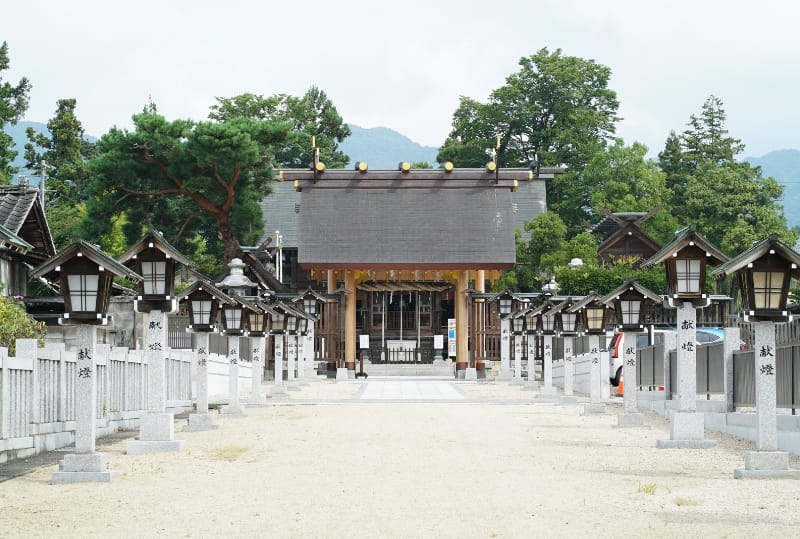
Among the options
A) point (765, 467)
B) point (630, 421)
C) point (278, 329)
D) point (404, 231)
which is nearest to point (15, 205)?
point (278, 329)

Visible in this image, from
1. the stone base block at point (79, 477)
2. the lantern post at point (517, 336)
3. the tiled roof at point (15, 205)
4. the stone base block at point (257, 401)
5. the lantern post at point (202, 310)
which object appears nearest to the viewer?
the stone base block at point (79, 477)

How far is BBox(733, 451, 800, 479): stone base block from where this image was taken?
46.7ft

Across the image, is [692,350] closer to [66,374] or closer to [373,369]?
[66,374]

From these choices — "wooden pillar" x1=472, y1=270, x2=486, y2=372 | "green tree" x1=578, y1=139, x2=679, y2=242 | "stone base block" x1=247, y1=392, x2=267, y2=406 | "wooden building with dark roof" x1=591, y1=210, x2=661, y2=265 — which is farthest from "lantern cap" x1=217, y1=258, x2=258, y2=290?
"green tree" x1=578, y1=139, x2=679, y2=242

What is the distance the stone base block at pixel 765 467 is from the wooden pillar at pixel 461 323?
3763 centimetres

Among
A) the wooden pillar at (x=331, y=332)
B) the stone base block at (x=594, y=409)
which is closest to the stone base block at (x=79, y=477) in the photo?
the stone base block at (x=594, y=409)

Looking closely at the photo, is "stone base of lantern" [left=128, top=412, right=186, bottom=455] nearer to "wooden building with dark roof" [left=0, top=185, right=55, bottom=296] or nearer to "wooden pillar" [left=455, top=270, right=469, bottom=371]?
"wooden building with dark roof" [left=0, top=185, right=55, bottom=296]

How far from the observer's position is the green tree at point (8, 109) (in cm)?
5237

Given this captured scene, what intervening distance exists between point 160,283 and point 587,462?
6.84 meters

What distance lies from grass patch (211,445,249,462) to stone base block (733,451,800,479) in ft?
21.6

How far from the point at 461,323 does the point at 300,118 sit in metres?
27.0

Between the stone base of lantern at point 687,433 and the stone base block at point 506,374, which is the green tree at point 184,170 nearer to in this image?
the stone base block at point 506,374

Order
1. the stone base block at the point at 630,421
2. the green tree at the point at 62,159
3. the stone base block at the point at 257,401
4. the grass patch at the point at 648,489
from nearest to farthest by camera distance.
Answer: the grass patch at the point at 648,489
the stone base block at the point at 630,421
the stone base block at the point at 257,401
the green tree at the point at 62,159

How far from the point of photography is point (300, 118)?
75938 millimetres
